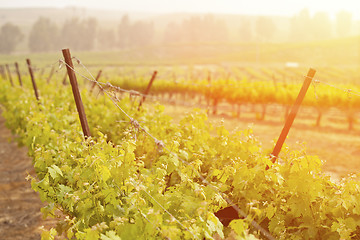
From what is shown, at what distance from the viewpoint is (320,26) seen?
158 m

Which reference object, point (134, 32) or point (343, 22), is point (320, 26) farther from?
point (134, 32)

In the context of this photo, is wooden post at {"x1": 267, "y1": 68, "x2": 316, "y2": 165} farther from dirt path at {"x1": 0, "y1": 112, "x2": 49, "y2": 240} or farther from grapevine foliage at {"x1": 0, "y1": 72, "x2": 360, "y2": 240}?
dirt path at {"x1": 0, "y1": 112, "x2": 49, "y2": 240}

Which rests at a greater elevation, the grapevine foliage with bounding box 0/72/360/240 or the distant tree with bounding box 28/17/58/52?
the distant tree with bounding box 28/17/58/52

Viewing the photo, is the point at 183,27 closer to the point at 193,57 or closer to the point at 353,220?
the point at 193,57

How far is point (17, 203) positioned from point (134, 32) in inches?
5124

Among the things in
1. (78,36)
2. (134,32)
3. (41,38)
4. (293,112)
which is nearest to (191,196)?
(293,112)

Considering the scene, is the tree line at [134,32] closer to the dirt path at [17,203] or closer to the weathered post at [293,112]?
the dirt path at [17,203]

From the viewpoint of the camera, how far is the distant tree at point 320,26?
513 feet

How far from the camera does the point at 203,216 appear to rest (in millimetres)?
3326

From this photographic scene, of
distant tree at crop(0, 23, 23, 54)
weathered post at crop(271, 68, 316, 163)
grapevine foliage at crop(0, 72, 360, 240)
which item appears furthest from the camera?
distant tree at crop(0, 23, 23, 54)

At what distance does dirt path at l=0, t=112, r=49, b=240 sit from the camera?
755cm

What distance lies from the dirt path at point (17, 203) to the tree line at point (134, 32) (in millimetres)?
113144

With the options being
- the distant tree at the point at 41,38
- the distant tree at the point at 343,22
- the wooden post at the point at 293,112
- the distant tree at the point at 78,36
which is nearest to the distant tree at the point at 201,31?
the distant tree at the point at 78,36

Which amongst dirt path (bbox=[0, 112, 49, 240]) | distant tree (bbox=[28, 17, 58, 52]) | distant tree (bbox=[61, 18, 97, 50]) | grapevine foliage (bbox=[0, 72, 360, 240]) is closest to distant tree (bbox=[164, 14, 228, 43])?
distant tree (bbox=[61, 18, 97, 50])
